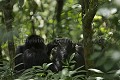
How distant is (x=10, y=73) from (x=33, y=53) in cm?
126

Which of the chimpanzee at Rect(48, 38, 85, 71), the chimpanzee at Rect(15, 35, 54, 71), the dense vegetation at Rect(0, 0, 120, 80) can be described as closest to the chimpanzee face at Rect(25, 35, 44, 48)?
the chimpanzee at Rect(15, 35, 54, 71)

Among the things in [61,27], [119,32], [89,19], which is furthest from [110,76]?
[61,27]

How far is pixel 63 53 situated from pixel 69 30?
2750mm

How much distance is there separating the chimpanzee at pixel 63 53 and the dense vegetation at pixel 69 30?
0.81 feet

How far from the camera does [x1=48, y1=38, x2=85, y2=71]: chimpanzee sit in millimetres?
3234

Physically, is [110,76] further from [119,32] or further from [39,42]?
[39,42]

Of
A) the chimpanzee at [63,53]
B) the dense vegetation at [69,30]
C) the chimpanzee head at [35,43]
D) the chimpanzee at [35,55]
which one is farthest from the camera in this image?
the chimpanzee head at [35,43]

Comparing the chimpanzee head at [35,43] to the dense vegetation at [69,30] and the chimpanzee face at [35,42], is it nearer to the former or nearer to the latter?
the chimpanzee face at [35,42]

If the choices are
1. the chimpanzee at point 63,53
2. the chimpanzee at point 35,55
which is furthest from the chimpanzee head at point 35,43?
the chimpanzee at point 63,53

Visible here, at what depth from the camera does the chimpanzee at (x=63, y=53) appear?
127 inches

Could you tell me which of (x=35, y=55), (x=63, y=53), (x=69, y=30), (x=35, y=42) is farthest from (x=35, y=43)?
(x=69, y=30)

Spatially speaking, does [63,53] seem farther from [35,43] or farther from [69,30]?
[69,30]

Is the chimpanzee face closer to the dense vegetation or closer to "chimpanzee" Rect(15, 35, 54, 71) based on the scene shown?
"chimpanzee" Rect(15, 35, 54, 71)

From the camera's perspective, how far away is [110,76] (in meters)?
1.61
